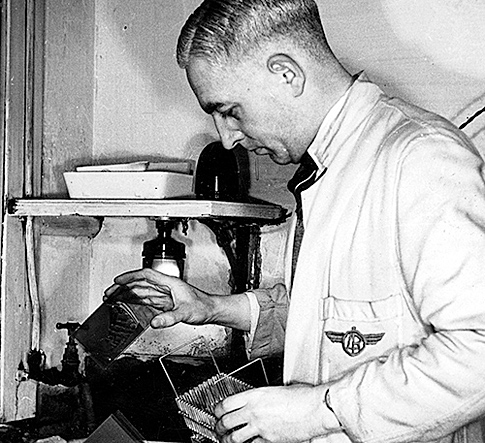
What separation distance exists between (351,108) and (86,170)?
3.44 ft

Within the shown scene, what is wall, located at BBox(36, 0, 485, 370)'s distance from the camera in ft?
7.52

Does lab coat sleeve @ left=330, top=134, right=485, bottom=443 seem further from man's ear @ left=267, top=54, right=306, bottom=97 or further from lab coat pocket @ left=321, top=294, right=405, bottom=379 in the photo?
man's ear @ left=267, top=54, right=306, bottom=97

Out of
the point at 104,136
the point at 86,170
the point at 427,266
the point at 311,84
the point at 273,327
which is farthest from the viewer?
the point at 104,136

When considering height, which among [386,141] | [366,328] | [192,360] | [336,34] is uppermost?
→ [336,34]

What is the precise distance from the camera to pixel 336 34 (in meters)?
2.39

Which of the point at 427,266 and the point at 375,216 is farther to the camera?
the point at 375,216

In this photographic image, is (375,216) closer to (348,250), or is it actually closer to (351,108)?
(348,250)

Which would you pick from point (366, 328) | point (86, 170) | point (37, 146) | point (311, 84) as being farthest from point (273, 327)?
point (37, 146)

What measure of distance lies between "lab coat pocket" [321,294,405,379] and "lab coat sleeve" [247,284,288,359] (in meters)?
0.41

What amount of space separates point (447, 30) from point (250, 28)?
1.06 m

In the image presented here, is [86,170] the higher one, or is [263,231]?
[86,170]

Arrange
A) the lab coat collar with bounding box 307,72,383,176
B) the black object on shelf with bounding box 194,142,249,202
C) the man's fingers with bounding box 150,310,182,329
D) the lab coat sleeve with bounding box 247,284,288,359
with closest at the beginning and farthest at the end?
the lab coat collar with bounding box 307,72,383,176
the man's fingers with bounding box 150,310,182,329
the lab coat sleeve with bounding box 247,284,288,359
the black object on shelf with bounding box 194,142,249,202

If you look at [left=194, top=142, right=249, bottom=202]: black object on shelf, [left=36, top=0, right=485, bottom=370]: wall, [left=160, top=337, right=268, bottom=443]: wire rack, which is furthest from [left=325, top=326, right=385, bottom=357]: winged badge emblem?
[left=36, top=0, right=485, bottom=370]: wall

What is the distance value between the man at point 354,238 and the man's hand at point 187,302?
230 mm
